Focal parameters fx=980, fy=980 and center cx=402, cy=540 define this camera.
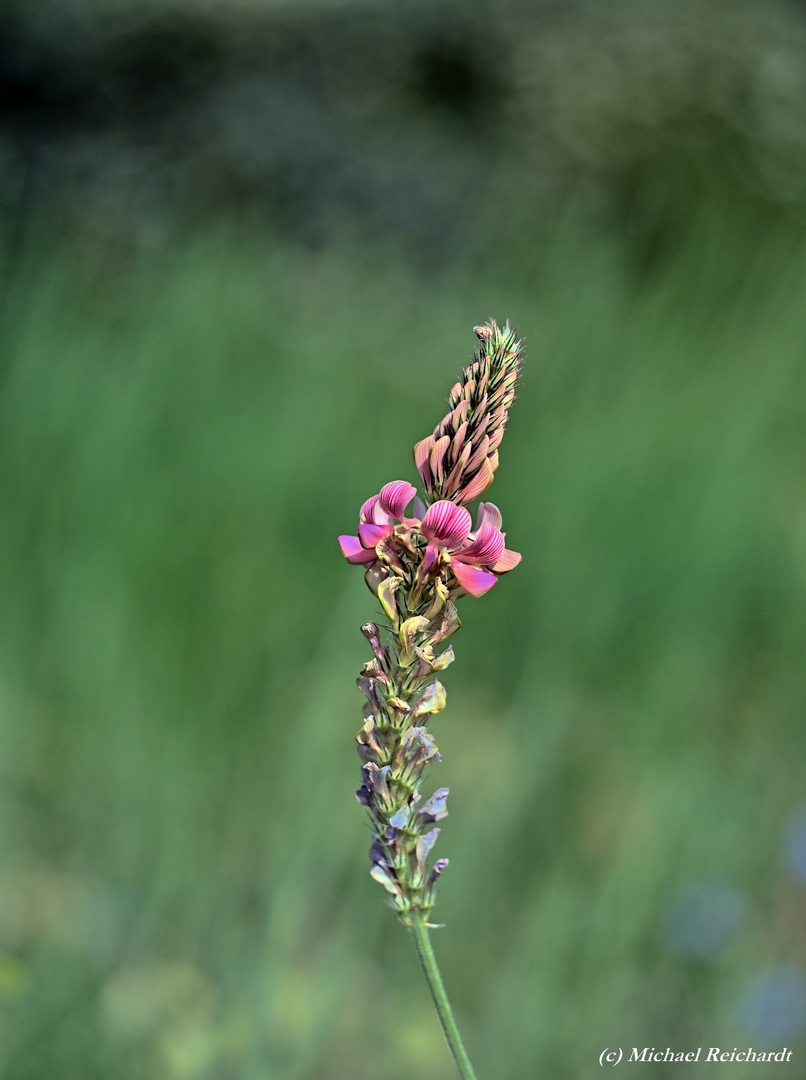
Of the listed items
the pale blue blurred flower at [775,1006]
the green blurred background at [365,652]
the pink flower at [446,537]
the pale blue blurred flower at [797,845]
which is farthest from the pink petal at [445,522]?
the pale blue blurred flower at [797,845]

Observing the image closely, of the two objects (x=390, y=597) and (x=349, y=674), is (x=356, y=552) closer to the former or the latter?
(x=390, y=597)

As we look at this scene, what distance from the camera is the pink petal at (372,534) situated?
0.44m

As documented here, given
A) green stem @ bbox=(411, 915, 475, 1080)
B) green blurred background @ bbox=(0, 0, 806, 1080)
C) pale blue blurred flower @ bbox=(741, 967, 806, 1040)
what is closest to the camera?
green stem @ bbox=(411, 915, 475, 1080)

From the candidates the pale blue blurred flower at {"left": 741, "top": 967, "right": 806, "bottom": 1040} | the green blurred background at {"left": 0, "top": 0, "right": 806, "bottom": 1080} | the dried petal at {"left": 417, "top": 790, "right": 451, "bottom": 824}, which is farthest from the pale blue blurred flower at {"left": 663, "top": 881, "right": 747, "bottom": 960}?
the dried petal at {"left": 417, "top": 790, "right": 451, "bottom": 824}

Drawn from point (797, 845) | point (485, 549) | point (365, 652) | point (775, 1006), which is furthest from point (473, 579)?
point (365, 652)

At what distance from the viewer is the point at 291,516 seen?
2225mm

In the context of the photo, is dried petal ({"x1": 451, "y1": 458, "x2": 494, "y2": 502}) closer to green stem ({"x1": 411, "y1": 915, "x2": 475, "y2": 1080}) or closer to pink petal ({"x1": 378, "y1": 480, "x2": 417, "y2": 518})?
pink petal ({"x1": 378, "y1": 480, "x2": 417, "y2": 518})

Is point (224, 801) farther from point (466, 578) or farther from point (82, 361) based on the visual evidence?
point (466, 578)

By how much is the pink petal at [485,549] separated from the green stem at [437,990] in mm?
159

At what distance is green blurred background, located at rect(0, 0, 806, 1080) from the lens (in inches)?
51.3

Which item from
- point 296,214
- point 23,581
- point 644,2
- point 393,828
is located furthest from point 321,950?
point 644,2

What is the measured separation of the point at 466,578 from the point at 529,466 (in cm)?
197

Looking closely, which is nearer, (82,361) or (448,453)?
(448,453)

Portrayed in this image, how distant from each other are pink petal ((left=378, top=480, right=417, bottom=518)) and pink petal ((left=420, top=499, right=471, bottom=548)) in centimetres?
2
